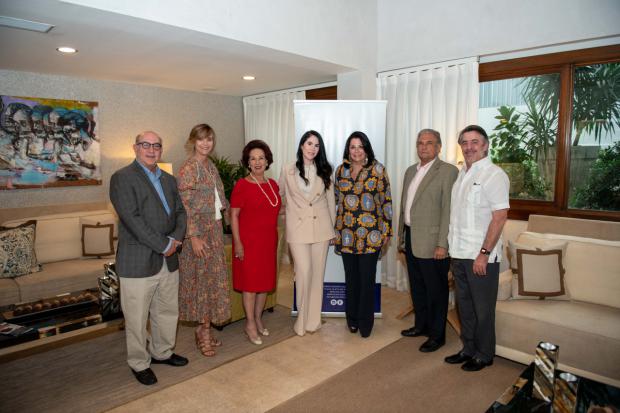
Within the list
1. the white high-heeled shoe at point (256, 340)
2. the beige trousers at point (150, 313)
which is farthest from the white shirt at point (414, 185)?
the beige trousers at point (150, 313)

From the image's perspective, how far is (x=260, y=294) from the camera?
329 cm

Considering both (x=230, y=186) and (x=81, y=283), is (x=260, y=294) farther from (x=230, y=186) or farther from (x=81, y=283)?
(x=230, y=186)

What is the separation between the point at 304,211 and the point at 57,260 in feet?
9.29

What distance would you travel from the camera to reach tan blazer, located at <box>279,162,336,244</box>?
315cm

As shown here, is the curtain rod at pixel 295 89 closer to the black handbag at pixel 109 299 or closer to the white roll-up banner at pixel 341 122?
the white roll-up banner at pixel 341 122

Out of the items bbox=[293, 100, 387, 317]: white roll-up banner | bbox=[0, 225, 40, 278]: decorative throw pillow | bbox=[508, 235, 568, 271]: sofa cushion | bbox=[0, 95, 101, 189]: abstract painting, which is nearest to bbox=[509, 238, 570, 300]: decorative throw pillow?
bbox=[508, 235, 568, 271]: sofa cushion

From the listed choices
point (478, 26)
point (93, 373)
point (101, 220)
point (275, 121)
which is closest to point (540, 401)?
point (93, 373)

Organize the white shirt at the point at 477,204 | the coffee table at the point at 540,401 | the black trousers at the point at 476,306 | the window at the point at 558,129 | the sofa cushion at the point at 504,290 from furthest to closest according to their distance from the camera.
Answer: the window at the point at 558,129 → the sofa cushion at the point at 504,290 → the black trousers at the point at 476,306 → the white shirt at the point at 477,204 → the coffee table at the point at 540,401

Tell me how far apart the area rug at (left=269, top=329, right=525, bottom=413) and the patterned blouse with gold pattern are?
83cm

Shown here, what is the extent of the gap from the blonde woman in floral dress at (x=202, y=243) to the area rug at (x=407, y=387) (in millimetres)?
901

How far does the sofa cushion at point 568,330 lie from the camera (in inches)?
94.7

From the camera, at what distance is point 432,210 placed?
113 inches

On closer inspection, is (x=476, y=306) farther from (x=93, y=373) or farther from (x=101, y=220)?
(x=101, y=220)

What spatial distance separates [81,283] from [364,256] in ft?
8.90
